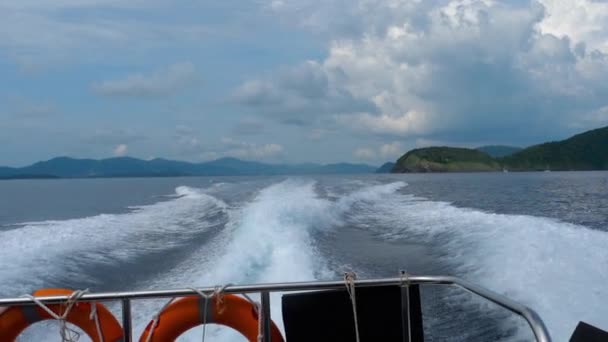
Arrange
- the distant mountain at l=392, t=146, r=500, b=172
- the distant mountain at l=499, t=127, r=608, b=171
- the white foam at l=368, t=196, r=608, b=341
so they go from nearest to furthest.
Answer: the white foam at l=368, t=196, r=608, b=341 < the distant mountain at l=499, t=127, r=608, b=171 < the distant mountain at l=392, t=146, r=500, b=172

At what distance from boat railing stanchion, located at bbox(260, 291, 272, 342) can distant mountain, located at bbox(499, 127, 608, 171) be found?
13048 cm

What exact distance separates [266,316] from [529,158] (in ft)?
453

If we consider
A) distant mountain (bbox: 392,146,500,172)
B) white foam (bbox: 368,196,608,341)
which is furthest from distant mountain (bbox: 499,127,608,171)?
white foam (bbox: 368,196,608,341)

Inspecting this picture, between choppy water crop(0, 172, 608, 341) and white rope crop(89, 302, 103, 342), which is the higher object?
white rope crop(89, 302, 103, 342)

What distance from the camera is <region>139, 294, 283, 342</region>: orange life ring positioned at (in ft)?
8.98

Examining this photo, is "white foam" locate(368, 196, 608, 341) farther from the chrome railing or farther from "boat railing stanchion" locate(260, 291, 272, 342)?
"boat railing stanchion" locate(260, 291, 272, 342)

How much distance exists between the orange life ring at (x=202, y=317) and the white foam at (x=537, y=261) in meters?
3.59

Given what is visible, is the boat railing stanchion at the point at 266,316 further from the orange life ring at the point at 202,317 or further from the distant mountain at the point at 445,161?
the distant mountain at the point at 445,161

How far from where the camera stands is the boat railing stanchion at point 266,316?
2684mm

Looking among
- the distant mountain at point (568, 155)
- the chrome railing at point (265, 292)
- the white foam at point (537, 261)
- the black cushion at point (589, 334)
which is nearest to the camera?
the black cushion at point (589, 334)

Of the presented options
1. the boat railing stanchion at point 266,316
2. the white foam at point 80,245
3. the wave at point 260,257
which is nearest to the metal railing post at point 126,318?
the boat railing stanchion at point 266,316

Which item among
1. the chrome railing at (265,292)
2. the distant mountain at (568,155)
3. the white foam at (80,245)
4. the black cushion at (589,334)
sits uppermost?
the distant mountain at (568,155)

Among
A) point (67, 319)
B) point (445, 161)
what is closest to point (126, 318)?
point (67, 319)

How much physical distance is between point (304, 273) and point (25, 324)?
5630mm
